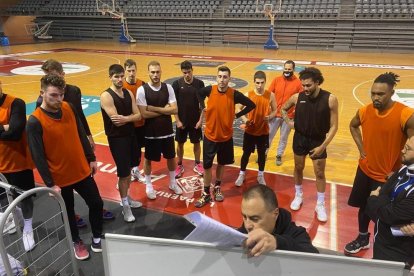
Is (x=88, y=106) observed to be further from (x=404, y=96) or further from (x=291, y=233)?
(x=404, y=96)

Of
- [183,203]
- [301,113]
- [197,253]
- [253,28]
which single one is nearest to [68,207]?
[183,203]

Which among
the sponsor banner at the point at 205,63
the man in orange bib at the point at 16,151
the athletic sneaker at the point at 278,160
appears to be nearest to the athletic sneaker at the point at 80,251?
the man in orange bib at the point at 16,151

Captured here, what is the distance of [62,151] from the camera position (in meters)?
3.06

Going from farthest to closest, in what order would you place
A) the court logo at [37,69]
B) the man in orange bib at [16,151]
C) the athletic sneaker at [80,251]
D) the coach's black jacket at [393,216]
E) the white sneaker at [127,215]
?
the court logo at [37,69]
the white sneaker at [127,215]
the athletic sneaker at [80,251]
the man in orange bib at [16,151]
the coach's black jacket at [393,216]

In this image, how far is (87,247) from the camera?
357 centimetres

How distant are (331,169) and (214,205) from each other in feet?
7.78

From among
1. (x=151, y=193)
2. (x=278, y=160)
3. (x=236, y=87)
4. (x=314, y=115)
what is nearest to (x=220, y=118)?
(x=314, y=115)

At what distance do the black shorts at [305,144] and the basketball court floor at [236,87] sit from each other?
88cm

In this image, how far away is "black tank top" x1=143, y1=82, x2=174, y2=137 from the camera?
4188 millimetres

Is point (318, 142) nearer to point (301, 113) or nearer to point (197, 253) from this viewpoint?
point (301, 113)

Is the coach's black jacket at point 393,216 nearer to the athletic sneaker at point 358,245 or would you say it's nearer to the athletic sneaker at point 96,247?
the athletic sneaker at point 358,245

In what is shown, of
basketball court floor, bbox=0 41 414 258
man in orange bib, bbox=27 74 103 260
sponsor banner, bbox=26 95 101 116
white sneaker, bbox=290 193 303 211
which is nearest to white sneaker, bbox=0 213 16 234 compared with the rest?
man in orange bib, bbox=27 74 103 260

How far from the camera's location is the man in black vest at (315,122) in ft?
12.0

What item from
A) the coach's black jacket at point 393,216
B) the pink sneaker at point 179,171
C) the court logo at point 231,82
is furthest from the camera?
the court logo at point 231,82
